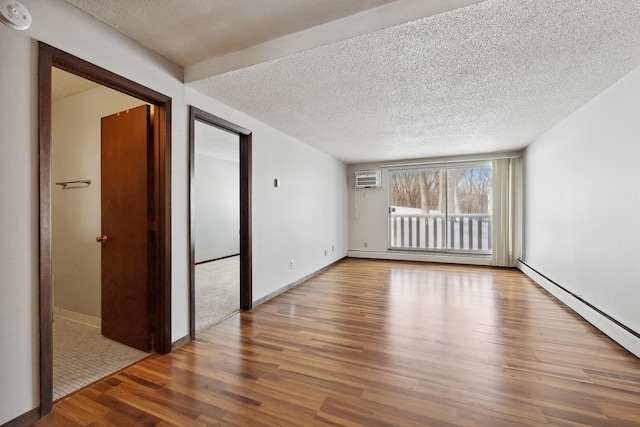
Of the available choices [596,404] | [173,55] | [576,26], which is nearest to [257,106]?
[173,55]

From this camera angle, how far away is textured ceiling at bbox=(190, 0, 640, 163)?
157 centimetres

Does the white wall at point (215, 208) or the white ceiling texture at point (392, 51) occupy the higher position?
the white ceiling texture at point (392, 51)

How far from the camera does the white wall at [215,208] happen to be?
243 inches

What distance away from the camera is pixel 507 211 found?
16.7 ft

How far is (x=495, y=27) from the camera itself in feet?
5.26

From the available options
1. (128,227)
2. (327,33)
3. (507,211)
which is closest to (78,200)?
(128,227)

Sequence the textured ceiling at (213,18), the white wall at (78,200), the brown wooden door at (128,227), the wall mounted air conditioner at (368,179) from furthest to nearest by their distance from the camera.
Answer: the wall mounted air conditioner at (368,179)
the white wall at (78,200)
the brown wooden door at (128,227)
the textured ceiling at (213,18)

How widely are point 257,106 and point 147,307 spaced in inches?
82.7

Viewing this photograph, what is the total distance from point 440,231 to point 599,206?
3.39 meters

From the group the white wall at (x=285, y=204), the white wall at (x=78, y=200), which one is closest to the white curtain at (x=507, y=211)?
the white wall at (x=285, y=204)

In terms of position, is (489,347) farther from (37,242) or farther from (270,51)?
(37,242)

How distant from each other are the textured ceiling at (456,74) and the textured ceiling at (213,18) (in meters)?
0.18

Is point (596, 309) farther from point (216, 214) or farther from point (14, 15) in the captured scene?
point (216, 214)

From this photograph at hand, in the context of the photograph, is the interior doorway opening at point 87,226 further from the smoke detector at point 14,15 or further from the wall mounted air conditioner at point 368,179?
the wall mounted air conditioner at point 368,179
